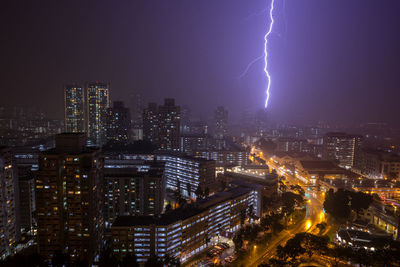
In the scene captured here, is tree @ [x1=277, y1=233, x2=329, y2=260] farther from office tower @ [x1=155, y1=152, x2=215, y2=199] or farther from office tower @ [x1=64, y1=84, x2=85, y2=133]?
office tower @ [x1=64, y1=84, x2=85, y2=133]

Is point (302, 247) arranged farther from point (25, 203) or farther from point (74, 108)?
point (74, 108)

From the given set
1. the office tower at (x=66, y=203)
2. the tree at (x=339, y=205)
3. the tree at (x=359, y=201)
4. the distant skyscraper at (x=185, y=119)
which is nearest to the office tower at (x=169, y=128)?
the tree at (x=339, y=205)

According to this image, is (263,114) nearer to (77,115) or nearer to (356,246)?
(77,115)

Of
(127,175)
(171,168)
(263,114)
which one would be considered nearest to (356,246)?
(127,175)

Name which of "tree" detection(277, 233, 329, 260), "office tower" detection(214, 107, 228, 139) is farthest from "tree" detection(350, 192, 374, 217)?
"office tower" detection(214, 107, 228, 139)

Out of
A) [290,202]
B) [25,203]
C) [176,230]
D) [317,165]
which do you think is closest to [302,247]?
[290,202]
